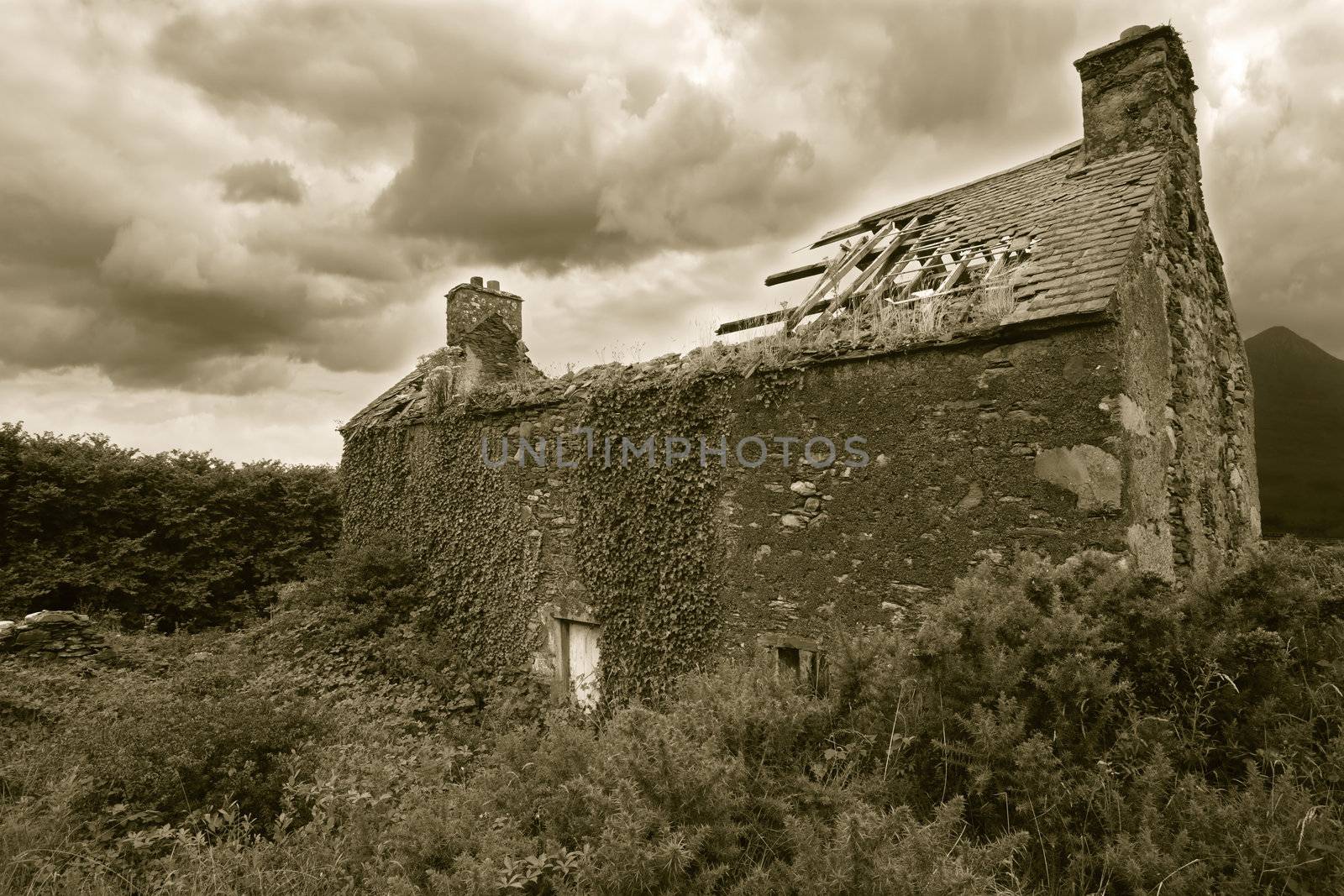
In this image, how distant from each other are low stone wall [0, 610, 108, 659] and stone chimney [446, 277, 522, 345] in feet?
23.1

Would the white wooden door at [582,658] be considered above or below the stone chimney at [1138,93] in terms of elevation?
below

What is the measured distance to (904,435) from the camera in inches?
242

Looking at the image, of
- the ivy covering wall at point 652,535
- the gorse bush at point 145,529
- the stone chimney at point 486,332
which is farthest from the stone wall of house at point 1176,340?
the gorse bush at point 145,529

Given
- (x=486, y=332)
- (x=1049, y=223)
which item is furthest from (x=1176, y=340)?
(x=486, y=332)

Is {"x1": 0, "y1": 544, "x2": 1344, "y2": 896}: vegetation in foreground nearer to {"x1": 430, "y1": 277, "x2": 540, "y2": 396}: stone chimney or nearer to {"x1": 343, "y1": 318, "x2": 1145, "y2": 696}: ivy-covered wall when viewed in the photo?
{"x1": 343, "y1": 318, "x2": 1145, "y2": 696}: ivy-covered wall

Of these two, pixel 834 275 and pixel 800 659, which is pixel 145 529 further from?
pixel 834 275

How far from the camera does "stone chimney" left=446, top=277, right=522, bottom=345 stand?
1353 cm

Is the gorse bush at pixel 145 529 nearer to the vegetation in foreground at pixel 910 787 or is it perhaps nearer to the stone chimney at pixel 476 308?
the stone chimney at pixel 476 308

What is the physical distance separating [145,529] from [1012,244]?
14522 mm

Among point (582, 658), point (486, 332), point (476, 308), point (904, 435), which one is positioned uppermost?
point (476, 308)

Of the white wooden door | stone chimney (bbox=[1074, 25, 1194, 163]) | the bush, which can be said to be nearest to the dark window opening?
the white wooden door

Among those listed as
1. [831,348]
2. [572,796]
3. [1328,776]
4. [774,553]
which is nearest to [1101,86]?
[831,348]

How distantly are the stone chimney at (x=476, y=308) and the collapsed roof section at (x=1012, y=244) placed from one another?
6.06 metres

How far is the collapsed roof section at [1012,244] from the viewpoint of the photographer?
226 inches
